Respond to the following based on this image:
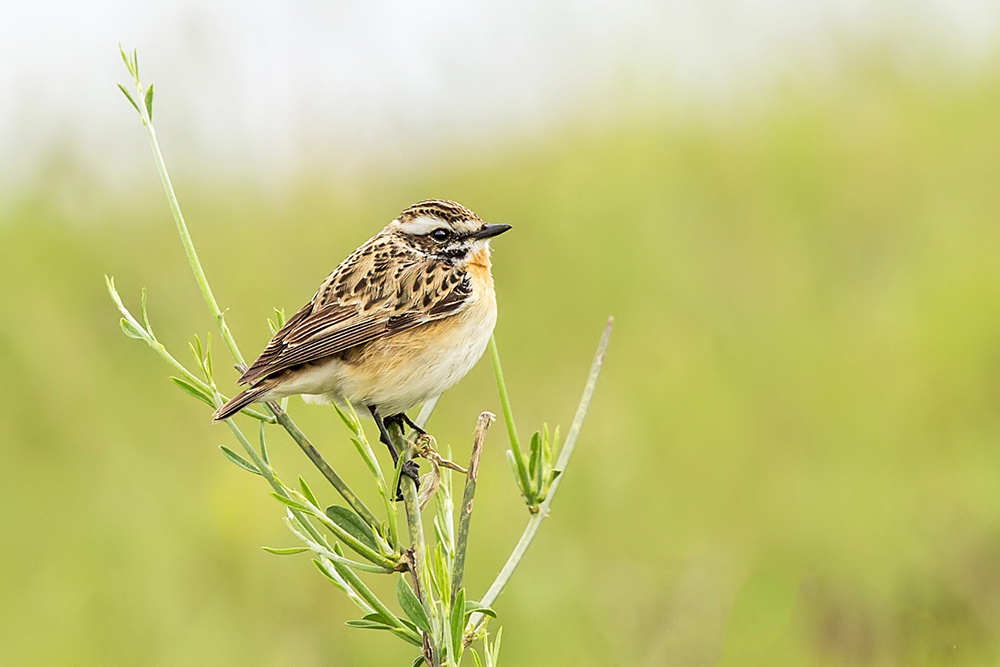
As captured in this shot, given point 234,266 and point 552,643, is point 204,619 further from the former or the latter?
point 234,266

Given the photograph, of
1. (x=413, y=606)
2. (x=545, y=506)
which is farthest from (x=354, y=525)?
(x=545, y=506)

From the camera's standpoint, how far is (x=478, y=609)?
6.31 ft

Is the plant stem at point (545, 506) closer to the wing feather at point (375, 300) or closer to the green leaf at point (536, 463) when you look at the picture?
the green leaf at point (536, 463)

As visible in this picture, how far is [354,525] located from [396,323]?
69.1 inches

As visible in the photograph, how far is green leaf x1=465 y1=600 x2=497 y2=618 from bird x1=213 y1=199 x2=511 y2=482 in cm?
103

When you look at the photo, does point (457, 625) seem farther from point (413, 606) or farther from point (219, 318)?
point (219, 318)

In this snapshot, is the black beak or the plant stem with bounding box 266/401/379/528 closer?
the plant stem with bounding box 266/401/379/528

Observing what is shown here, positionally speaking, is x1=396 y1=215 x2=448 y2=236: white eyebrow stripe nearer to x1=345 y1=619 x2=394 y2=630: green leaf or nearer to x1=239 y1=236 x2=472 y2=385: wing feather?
x1=239 y1=236 x2=472 y2=385: wing feather

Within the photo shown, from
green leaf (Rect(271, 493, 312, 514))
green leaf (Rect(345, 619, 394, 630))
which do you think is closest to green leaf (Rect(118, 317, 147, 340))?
green leaf (Rect(271, 493, 312, 514))

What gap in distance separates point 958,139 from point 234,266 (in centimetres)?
567

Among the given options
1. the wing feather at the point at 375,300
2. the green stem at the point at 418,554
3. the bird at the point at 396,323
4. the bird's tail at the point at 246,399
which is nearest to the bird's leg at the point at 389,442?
the bird at the point at 396,323

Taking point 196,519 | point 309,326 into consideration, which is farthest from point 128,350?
point 309,326

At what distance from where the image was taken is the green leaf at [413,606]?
6.11ft

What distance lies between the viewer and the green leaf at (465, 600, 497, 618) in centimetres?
191
